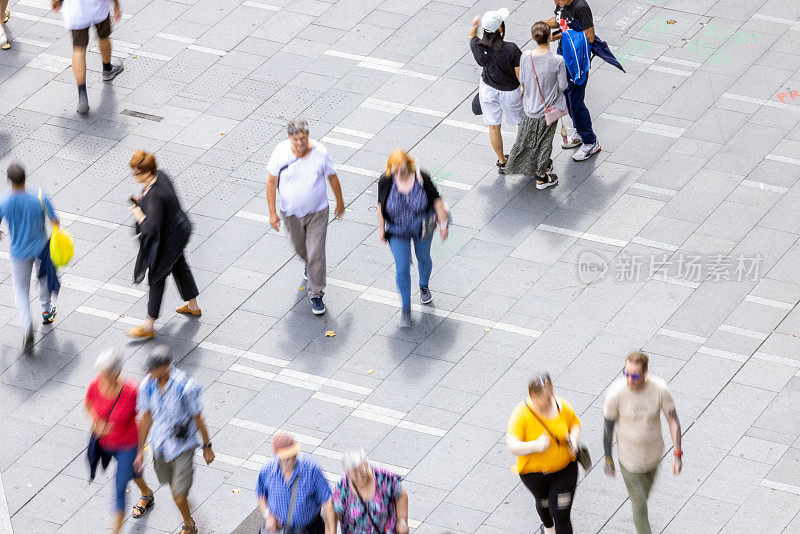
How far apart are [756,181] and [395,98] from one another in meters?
4.11

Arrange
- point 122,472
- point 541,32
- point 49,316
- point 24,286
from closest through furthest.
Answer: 1. point 122,472
2. point 24,286
3. point 49,316
4. point 541,32

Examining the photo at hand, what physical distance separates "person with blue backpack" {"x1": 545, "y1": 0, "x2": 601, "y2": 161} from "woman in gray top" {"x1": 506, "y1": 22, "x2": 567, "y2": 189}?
0.89 feet

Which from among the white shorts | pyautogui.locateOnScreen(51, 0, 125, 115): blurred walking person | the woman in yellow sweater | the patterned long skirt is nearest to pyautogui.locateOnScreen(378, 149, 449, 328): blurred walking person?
the patterned long skirt

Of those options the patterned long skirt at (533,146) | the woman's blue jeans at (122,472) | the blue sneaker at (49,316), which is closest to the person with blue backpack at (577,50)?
the patterned long skirt at (533,146)

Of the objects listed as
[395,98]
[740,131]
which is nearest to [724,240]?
[740,131]

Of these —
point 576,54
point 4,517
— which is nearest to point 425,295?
point 576,54

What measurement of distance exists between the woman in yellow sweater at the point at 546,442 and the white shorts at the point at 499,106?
5.02 m

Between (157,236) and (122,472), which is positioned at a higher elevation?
(157,236)

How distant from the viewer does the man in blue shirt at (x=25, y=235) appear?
11594mm

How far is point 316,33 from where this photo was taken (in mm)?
16094

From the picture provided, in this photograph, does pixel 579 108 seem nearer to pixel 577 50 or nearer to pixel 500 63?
pixel 577 50

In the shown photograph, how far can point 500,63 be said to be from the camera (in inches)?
512

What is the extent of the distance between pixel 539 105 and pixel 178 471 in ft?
18.5

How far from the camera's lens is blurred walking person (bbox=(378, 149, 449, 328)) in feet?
36.7
